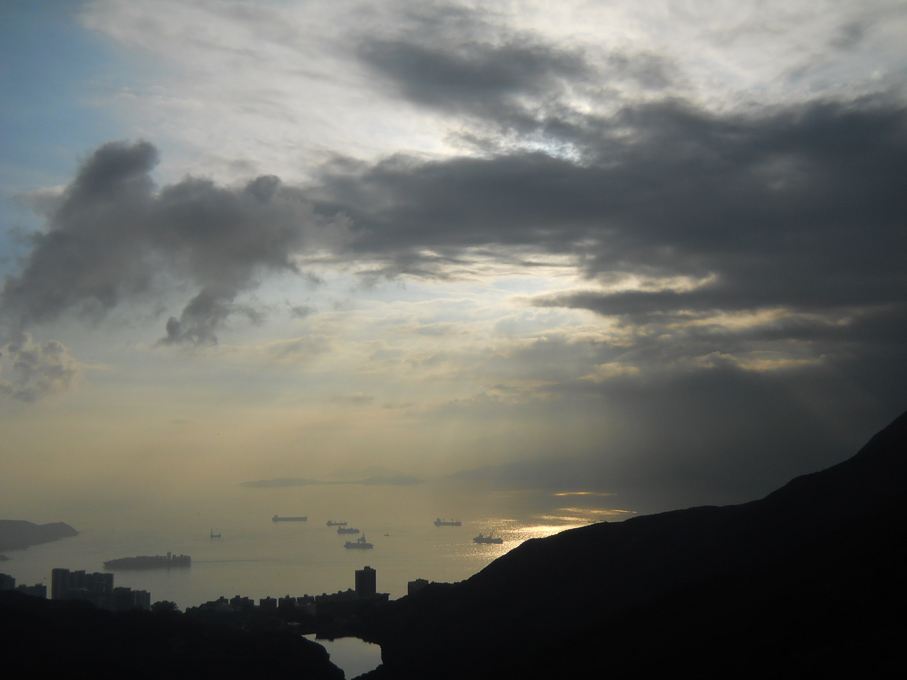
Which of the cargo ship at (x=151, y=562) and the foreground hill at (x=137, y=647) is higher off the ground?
the foreground hill at (x=137, y=647)

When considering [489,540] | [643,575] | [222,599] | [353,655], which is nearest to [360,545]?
[489,540]

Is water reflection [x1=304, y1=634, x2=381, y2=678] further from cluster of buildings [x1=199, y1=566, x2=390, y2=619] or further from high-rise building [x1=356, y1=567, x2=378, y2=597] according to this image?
high-rise building [x1=356, y1=567, x2=378, y2=597]

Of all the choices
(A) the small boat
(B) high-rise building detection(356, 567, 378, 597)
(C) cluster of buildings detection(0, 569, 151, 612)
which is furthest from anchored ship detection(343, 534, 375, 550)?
(B) high-rise building detection(356, 567, 378, 597)

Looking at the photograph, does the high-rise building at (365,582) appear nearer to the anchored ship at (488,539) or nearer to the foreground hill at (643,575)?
the foreground hill at (643,575)

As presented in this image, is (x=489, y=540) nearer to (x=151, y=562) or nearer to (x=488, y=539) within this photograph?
(x=488, y=539)

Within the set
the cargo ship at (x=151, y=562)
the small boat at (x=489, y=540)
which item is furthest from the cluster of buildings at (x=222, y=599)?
the small boat at (x=489, y=540)

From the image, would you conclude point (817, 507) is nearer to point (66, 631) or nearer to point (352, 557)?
point (66, 631)

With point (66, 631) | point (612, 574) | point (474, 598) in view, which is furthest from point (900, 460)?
point (66, 631)
